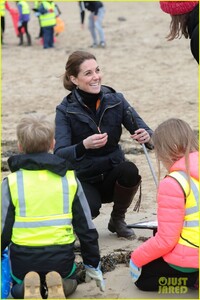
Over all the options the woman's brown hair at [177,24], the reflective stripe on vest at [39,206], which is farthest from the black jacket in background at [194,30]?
the reflective stripe on vest at [39,206]

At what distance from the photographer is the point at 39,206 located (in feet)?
12.4

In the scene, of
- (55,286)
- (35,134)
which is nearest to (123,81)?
(35,134)

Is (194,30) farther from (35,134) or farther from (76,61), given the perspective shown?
(35,134)

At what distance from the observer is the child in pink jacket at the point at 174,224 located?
3.81 m

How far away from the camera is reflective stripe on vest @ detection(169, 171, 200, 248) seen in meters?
3.82

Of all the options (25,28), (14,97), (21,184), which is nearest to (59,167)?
(21,184)

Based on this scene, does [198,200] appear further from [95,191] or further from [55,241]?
[95,191]

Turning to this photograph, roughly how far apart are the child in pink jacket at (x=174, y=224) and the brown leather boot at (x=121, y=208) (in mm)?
951

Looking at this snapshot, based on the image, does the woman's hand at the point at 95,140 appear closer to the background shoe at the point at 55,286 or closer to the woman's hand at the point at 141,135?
the woman's hand at the point at 141,135

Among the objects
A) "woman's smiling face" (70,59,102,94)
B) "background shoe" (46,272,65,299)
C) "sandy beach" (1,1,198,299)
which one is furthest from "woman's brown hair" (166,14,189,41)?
"background shoe" (46,272,65,299)

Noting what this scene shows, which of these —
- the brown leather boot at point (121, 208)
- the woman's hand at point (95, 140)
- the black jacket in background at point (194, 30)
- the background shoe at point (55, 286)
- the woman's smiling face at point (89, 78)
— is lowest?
the brown leather boot at point (121, 208)

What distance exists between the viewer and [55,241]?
3828 millimetres

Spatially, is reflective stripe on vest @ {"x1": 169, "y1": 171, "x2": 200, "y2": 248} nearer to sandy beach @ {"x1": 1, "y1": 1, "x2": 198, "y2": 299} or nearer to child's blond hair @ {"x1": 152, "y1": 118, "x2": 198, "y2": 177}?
child's blond hair @ {"x1": 152, "y1": 118, "x2": 198, "y2": 177}

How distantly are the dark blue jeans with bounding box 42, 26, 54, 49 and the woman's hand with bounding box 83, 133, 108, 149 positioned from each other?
1278 cm
